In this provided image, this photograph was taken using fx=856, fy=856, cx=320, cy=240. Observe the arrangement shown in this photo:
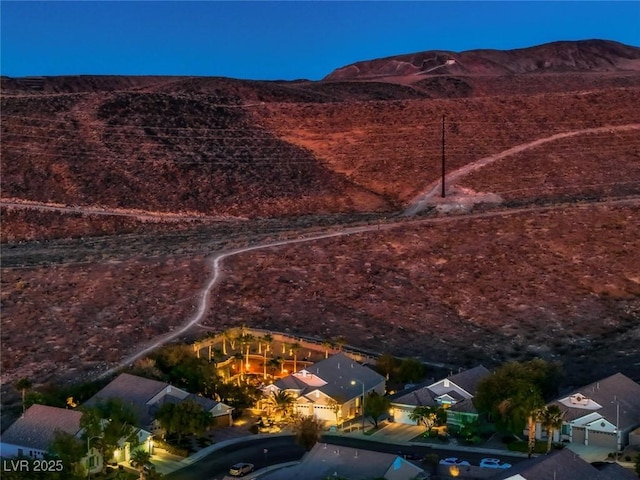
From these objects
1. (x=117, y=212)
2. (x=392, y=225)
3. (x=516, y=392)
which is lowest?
(x=516, y=392)

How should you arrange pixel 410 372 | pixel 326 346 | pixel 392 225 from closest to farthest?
pixel 410 372
pixel 326 346
pixel 392 225

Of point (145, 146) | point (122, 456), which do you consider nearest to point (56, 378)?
point (122, 456)

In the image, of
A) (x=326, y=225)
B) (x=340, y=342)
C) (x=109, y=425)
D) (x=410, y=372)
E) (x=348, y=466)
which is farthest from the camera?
(x=326, y=225)

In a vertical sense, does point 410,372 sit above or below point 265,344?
below

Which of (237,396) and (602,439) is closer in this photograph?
(602,439)

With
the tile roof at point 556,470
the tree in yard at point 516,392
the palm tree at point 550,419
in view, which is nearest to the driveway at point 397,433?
the tree in yard at point 516,392

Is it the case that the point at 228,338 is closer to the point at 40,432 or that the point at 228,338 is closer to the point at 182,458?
the point at 182,458

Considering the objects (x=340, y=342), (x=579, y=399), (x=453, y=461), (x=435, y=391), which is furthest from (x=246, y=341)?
(x=579, y=399)

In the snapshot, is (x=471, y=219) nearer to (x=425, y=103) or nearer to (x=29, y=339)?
(x=29, y=339)
